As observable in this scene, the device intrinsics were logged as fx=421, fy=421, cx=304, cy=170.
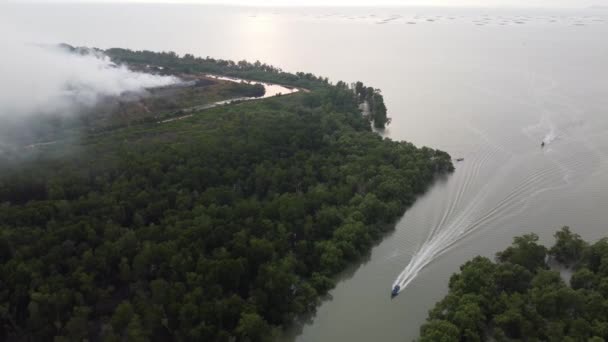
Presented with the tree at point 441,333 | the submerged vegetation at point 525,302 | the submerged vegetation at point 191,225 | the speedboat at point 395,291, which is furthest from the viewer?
the speedboat at point 395,291

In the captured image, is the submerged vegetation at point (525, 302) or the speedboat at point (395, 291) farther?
the speedboat at point (395, 291)

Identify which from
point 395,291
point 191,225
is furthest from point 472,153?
point 191,225

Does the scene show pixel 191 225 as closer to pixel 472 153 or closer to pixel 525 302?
pixel 525 302

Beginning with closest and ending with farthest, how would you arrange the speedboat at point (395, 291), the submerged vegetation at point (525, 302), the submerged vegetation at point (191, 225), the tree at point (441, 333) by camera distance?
the tree at point (441, 333), the submerged vegetation at point (525, 302), the submerged vegetation at point (191, 225), the speedboat at point (395, 291)

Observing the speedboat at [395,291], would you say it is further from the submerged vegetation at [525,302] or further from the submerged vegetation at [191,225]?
the submerged vegetation at [191,225]

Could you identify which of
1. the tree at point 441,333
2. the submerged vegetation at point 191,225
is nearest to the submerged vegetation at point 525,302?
the tree at point 441,333

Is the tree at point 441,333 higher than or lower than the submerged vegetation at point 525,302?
lower

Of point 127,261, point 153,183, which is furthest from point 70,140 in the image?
point 127,261
